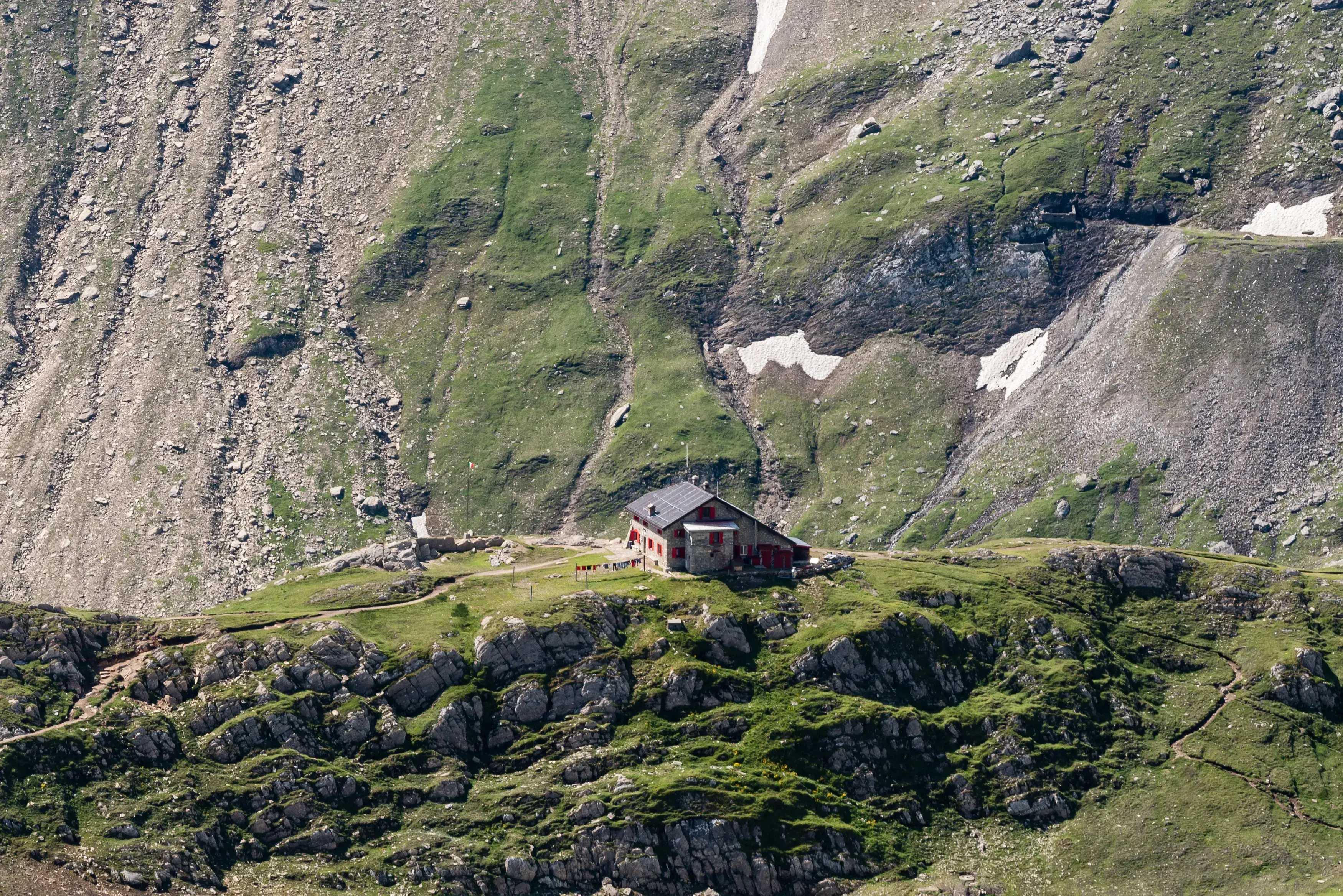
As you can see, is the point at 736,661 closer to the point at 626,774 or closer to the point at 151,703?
the point at 626,774

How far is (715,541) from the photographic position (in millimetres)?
150375

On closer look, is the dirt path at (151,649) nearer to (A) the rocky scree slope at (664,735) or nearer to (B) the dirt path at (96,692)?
(B) the dirt path at (96,692)

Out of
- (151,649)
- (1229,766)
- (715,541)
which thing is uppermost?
(715,541)

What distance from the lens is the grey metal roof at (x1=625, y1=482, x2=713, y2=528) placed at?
15200cm

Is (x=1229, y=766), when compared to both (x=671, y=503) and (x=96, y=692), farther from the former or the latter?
(x=96, y=692)

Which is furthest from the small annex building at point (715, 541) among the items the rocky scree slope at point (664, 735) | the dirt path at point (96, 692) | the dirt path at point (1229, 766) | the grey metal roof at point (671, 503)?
the dirt path at point (96, 692)

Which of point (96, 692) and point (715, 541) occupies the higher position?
point (715, 541)

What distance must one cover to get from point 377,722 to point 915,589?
56693 mm

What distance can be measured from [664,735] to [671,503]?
3254cm

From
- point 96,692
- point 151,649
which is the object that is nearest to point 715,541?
point 151,649

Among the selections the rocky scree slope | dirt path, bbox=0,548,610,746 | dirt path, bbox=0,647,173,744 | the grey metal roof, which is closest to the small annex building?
the grey metal roof

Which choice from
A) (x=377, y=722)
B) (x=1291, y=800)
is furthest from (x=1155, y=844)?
(x=377, y=722)

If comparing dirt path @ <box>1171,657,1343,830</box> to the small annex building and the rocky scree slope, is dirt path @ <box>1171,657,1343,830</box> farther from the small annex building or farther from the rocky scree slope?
the small annex building

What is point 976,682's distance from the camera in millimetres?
143500
